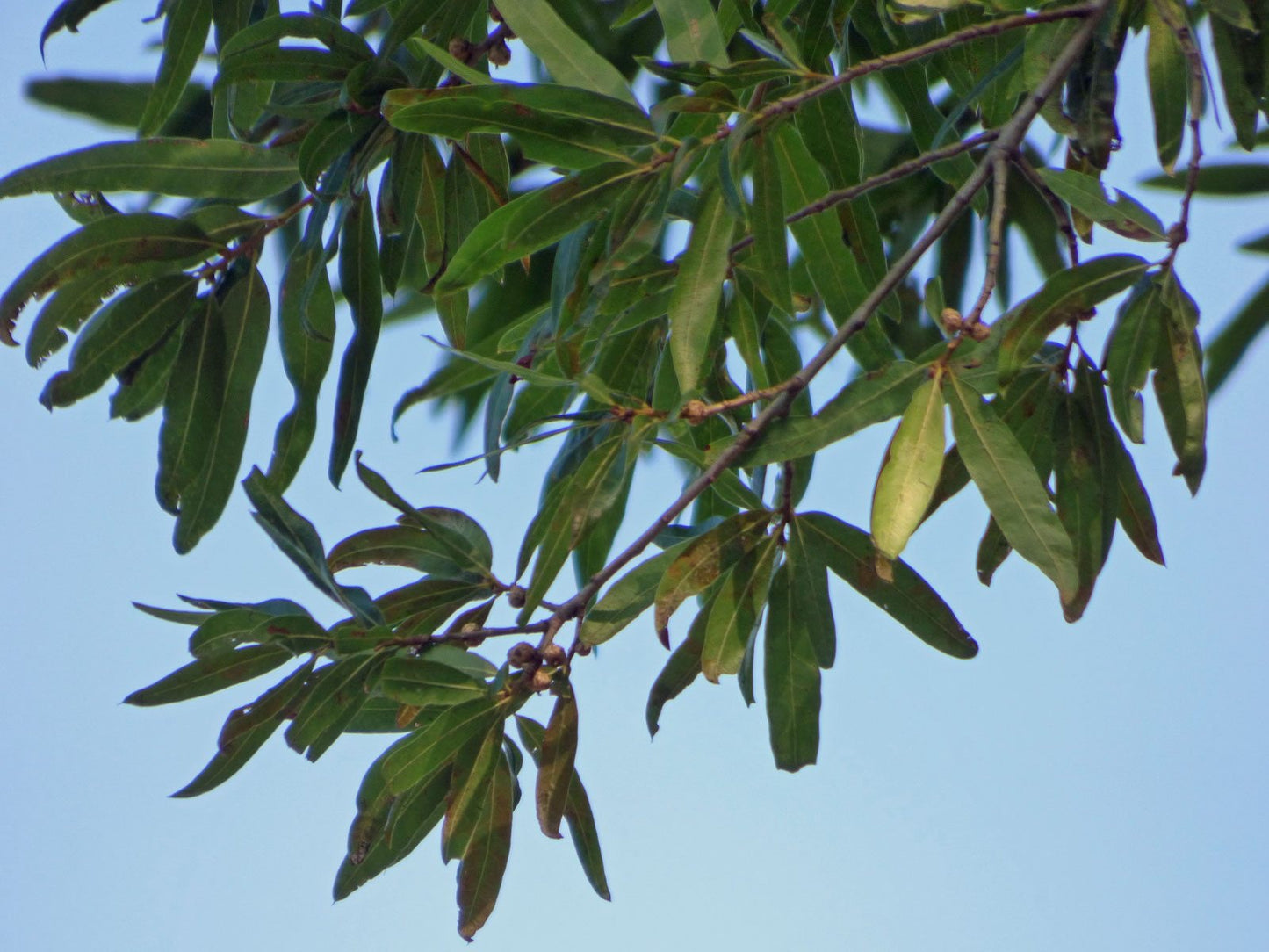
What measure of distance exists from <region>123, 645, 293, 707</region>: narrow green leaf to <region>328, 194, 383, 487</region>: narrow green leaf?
0.20 m

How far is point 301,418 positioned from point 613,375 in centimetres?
26

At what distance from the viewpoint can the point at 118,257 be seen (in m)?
0.90

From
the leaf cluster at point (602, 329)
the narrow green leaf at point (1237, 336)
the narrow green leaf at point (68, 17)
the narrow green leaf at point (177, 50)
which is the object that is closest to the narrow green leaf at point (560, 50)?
the leaf cluster at point (602, 329)

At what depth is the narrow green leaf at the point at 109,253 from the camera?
857mm

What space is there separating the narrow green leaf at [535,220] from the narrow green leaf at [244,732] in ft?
0.92

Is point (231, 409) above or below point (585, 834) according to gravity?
above

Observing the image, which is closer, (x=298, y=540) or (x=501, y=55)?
(x=298, y=540)

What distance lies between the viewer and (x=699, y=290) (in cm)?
72

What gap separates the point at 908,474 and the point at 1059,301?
138 mm

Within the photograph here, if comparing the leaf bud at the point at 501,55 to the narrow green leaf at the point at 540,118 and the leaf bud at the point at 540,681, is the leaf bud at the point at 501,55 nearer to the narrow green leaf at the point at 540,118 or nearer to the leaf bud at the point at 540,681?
the narrow green leaf at the point at 540,118

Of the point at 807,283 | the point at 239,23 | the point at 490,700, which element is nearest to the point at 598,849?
the point at 490,700

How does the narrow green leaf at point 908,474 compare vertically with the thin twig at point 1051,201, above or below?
below

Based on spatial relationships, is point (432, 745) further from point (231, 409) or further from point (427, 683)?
point (231, 409)

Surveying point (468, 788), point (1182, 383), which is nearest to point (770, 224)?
point (1182, 383)
